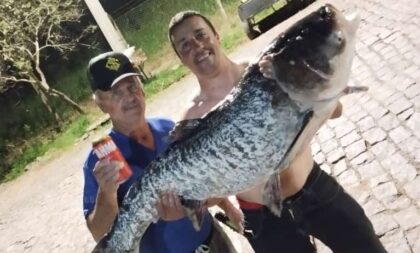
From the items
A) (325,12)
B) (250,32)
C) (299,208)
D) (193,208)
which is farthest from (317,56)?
(250,32)

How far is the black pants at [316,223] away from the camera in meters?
3.78

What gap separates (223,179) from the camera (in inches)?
127

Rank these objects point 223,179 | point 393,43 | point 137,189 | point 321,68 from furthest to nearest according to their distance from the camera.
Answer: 1. point 393,43
2. point 137,189
3. point 223,179
4. point 321,68

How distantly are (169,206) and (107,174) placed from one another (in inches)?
19.7

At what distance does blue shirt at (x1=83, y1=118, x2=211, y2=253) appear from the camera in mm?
3918

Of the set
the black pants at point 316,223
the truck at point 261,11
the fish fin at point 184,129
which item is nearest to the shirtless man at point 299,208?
the black pants at point 316,223

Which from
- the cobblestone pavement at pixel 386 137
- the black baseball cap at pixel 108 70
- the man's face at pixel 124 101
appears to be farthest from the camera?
the cobblestone pavement at pixel 386 137

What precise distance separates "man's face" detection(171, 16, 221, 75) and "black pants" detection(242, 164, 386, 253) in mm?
1225

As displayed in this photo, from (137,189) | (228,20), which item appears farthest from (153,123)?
(228,20)

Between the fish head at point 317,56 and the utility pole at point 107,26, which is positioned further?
the utility pole at point 107,26

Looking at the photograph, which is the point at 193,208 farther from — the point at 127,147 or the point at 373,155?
the point at 373,155

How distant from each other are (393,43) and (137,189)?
765 cm

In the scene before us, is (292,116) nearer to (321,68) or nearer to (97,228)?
(321,68)

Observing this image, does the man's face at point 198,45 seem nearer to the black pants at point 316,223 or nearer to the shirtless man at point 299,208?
the shirtless man at point 299,208
